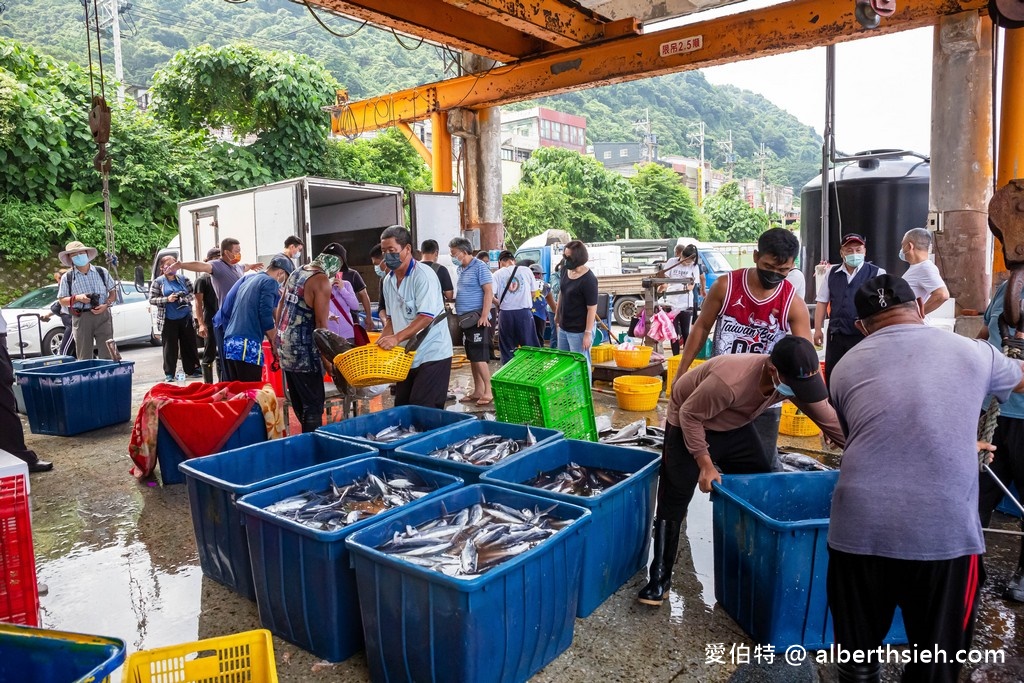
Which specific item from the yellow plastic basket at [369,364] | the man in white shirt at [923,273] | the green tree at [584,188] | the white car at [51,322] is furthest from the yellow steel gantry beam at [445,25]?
the green tree at [584,188]

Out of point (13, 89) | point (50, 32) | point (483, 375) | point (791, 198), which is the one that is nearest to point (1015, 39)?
point (483, 375)

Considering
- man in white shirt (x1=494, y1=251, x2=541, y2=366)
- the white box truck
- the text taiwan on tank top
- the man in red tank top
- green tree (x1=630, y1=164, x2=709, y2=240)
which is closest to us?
the man in red tank top

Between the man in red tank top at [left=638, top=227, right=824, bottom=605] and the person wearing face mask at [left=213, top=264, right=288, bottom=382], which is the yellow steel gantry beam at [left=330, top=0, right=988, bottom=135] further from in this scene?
the person wearing face mask at [left=213, top=264, right=288, bottom=382]

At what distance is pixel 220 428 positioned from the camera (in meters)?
5.07

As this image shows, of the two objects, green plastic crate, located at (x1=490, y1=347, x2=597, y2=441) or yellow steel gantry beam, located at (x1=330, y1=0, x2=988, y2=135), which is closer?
green plastic crate, located at (x1=490, y1=347, x2=597, y2=441)

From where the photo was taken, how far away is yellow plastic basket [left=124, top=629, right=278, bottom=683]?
2021 mm

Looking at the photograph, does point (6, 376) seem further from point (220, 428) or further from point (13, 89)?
point (13, 89)

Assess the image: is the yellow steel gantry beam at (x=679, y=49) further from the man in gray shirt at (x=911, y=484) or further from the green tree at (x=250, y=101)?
the green tree at (x=250, y=101)

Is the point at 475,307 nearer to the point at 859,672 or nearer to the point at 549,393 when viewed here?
the point at 549,393

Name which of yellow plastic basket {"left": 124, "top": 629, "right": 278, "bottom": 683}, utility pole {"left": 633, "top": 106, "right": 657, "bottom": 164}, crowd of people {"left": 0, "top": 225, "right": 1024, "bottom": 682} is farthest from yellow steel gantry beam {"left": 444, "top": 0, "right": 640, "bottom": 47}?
utility pole {"left": 633, "top": 106, "right": 657, "bottom": 164}

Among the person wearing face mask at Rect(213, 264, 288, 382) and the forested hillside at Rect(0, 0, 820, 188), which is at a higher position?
the forested hillside at Rect(0, 0, 820, 188)

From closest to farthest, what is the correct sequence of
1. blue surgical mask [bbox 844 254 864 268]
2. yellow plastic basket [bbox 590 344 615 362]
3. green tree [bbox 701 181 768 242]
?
blue surgical mask [bbox 844 254 864 268] → yellow plastic basket [bbox 590 344 615 362] → green tree [bbox 701 181 768 242]

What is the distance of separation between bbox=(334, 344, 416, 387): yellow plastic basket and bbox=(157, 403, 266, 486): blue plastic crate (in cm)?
87

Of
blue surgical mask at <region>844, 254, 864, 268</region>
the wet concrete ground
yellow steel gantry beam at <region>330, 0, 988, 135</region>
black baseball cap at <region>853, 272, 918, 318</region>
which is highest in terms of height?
yellow steel gantry beam at <region>330, 0, 988, 135</region>
